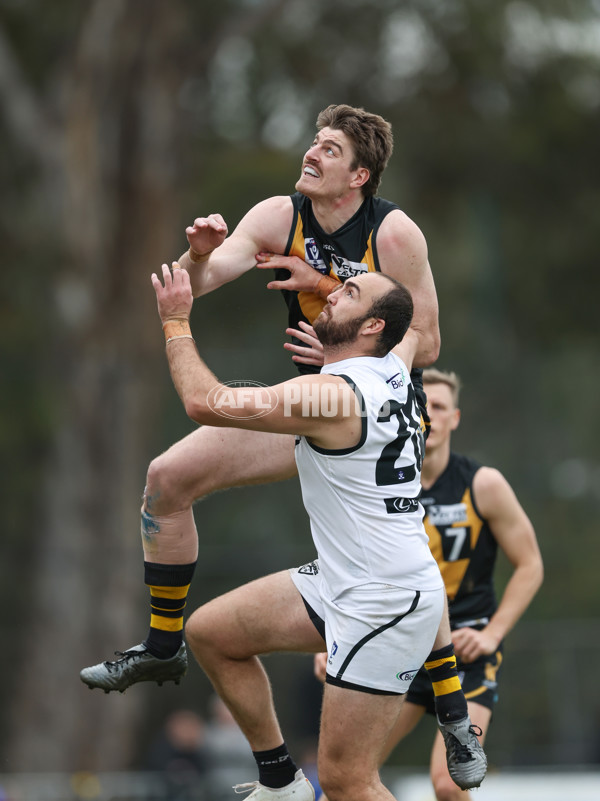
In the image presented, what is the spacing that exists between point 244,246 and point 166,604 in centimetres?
164

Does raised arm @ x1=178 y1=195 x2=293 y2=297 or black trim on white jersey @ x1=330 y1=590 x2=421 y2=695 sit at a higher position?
raised arm @ x1=178 y1=195 x2=293 y2=297

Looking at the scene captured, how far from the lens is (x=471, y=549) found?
6.71 meters

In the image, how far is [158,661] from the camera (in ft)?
18.3

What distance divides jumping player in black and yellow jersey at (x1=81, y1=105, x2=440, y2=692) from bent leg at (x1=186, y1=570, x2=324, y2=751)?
0.67 ft

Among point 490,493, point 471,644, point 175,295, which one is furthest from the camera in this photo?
point 490,493

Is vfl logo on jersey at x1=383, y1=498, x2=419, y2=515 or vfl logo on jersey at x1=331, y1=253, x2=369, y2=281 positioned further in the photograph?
vfl logo on jersey at x1=331, y1=253, x2=369, y2=281

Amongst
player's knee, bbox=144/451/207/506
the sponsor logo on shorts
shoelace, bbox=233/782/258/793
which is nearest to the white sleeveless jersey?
the sponsor logo on shorts

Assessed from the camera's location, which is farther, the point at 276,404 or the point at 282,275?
the point at 282,275

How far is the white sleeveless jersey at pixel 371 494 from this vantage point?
497 centimetres

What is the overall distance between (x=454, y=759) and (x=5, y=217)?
13610 mm

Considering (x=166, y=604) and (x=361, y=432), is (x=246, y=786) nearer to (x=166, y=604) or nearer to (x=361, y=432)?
(x=166, y=604)

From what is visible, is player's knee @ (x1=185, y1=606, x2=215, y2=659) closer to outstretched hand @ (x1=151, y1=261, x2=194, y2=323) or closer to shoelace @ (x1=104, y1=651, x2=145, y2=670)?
shoelace @ (x1=104, y1=651, x2=145, y2=670)

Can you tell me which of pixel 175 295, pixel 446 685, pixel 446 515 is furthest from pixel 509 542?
pixel 175 295

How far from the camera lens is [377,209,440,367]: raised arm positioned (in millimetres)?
5367
